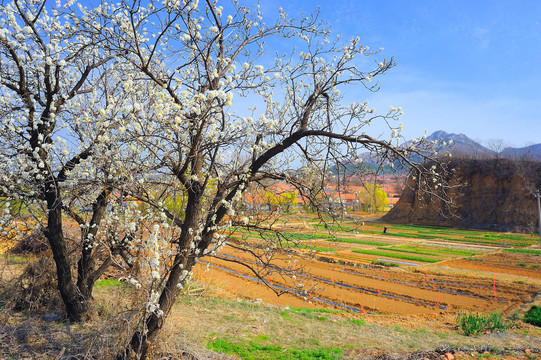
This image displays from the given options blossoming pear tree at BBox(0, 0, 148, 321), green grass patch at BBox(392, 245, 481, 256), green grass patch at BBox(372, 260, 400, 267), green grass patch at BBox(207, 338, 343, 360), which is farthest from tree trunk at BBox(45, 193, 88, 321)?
green grass patch at BBox(392, 245, 481, 256)

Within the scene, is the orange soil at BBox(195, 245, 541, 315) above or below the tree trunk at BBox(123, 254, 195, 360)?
below

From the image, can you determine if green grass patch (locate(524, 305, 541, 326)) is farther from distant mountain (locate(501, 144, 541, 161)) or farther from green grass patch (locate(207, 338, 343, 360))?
distant mountain (locate(501, 144, 541, 161))

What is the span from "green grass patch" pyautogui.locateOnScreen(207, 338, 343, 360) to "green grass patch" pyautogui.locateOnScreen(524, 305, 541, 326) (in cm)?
882

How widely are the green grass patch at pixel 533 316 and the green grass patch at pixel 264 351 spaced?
28.9ft

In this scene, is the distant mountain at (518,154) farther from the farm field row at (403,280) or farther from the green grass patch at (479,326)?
the green grass patch at (479,326)

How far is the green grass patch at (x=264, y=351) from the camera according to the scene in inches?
273

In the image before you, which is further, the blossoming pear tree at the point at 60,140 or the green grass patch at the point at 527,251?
the green grass patch at the point at 527,251

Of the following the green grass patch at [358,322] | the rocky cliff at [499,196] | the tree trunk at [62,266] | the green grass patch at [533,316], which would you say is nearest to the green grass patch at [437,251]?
the green grass patch at [533,316]

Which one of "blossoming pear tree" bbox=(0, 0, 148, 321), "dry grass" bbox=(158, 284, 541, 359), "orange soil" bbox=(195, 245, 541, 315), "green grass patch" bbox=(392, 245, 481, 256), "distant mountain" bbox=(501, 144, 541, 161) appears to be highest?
"distant mountain" bbox=(501, 144, 541, 161)

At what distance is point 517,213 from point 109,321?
54.5 m

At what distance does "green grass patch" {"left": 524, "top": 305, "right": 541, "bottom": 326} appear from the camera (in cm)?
1200

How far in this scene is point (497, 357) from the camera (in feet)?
21.7

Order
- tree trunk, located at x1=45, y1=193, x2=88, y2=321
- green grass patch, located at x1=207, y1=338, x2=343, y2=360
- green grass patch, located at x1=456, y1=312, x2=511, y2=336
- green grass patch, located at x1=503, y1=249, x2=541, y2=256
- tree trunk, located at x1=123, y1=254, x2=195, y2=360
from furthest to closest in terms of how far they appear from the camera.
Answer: green grass patch, located at x1=503, y1=249, x2=541, y2=256
green grass patch, located at x1=456, y1=312, x2=511, y2=336
tree trunk, located at x1=45, y1=193, x2=88, y2=321
green grass patch, located at x1=207, y1=338, x2=343, y2=360
tree trunk, located at x1=123, y1=254, x2=195, y2=360

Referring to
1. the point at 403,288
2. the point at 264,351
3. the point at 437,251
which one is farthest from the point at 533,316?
the point at 437,251
